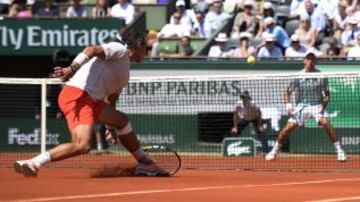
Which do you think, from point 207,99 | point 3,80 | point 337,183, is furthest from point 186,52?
point 337,183

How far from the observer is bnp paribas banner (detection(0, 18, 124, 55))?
21047 mm

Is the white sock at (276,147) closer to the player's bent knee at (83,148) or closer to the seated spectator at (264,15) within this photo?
the seated spectator at (264,15)

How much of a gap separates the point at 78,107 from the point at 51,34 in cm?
993

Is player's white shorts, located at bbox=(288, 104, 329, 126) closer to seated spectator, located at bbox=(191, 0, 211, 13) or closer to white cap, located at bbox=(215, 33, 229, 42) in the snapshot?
white cap, located at bbox=(215, 33, 229, 42)

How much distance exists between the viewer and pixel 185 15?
2303cm

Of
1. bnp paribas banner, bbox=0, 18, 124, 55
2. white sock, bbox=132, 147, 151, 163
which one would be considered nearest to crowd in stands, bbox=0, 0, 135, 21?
bnp paribas banner, bbox=0, 18, 124, 55

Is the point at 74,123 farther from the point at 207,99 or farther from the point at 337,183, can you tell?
the point at 207,99

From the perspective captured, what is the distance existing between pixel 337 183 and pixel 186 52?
10.3 m

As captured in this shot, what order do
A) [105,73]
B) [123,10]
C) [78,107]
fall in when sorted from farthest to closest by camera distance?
1. [123,10]
2. [105,73]
3. [78,107]

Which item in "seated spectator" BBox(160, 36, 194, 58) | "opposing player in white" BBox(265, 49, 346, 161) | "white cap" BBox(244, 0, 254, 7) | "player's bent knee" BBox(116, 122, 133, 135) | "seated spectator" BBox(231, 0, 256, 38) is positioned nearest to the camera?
"player's bent knee" BBox(116, 122, 133, 135)

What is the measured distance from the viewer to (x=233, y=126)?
19375 millimetres

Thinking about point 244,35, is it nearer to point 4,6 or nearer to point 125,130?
point 4,6

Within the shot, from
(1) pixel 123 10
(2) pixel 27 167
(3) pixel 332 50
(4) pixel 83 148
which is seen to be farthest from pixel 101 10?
(2) pixel 27 167

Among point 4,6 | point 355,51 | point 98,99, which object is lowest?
point 98,99
